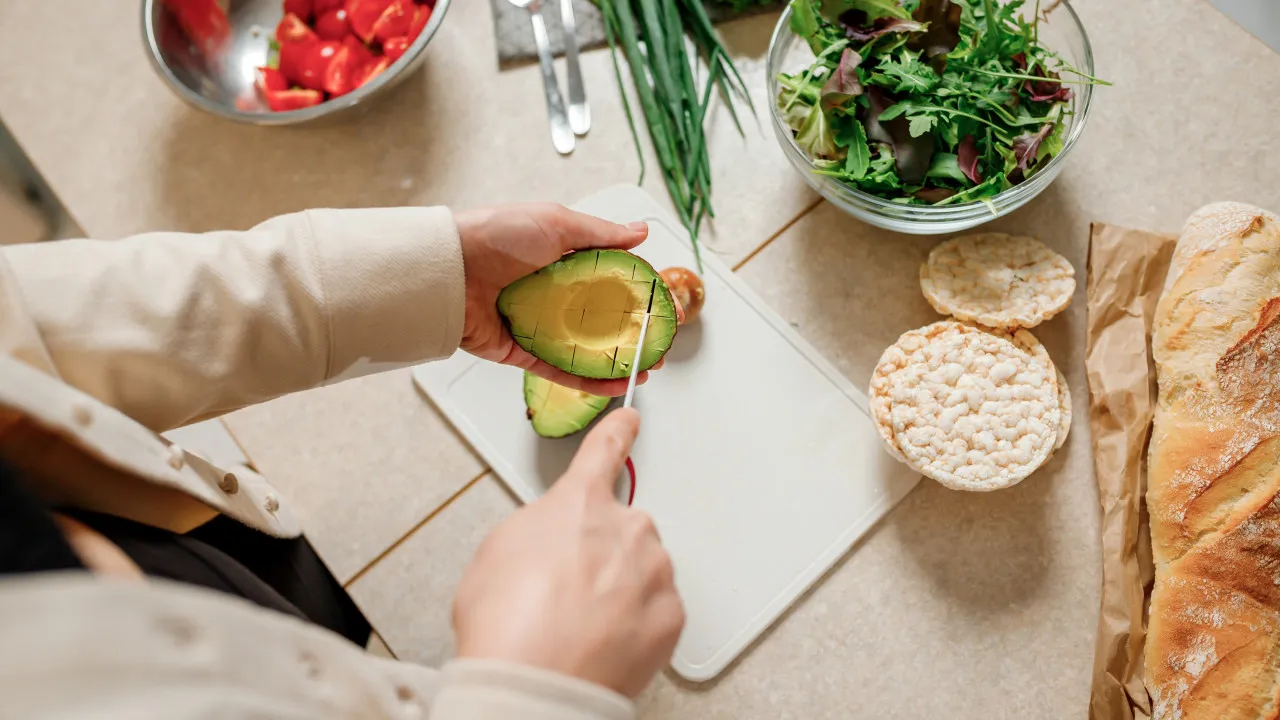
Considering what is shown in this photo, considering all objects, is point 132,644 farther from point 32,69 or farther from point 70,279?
point 32,69

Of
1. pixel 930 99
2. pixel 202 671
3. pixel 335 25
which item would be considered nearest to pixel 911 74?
pixel 930 99

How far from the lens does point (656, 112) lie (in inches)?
41.1

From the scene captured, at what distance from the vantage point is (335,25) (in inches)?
42.1

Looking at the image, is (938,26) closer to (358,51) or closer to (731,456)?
(731,456)

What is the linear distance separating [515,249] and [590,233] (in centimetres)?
7

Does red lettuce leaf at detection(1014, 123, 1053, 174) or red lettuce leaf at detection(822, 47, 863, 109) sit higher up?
red lettuce leaf at detection(822, 47, 863, 109)

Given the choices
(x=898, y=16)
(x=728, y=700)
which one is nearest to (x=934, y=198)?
(x=898, y=16)

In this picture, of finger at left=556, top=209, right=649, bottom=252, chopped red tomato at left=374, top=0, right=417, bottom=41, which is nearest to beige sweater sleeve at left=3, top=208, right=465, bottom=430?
finger at left=556, top=209, right=649, bottom=252

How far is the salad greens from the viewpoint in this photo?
865 millimetres

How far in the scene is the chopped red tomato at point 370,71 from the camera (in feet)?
3.43

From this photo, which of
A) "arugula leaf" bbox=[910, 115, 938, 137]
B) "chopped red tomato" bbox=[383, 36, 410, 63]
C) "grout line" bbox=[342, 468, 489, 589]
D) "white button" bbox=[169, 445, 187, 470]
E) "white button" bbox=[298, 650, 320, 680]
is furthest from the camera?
"chopped red tomato" bbox=[383, 36, 410, 63]

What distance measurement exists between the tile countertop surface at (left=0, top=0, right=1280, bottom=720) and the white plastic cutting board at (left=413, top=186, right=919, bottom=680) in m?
0.03

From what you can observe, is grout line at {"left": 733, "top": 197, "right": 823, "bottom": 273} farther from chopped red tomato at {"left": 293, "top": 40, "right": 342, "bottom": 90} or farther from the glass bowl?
chopped red tomato at {"left": 293, "top": 40, "right": 342, "bottom": 90}

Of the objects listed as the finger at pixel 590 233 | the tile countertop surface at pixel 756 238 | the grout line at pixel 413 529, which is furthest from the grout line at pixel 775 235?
the grout line at pixel 413 529
